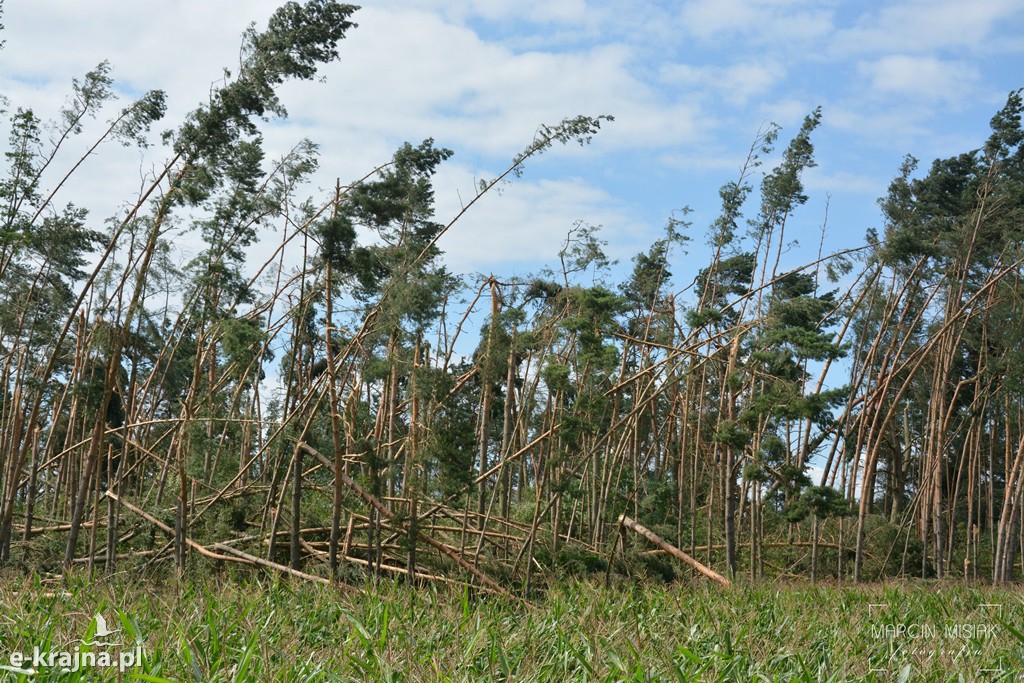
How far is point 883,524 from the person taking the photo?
14648 millimetres

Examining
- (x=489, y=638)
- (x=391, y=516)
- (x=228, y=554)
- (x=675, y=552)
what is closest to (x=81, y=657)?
(x=489, y=638)

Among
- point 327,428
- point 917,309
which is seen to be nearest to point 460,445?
point 327,428

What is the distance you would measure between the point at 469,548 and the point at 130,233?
14.8ft

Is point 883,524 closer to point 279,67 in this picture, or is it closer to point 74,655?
point 279,67

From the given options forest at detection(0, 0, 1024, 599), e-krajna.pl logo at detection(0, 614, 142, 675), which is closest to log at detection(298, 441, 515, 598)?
forest at detection(0, 0, 1024, 599)

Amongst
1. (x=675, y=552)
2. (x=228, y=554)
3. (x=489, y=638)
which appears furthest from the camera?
(x=675, y=552)

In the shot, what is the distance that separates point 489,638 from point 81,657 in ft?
6.10

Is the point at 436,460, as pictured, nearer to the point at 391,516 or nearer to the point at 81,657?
the point at 391,516

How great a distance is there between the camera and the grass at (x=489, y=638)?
13.7 ft

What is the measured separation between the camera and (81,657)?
3.87 m

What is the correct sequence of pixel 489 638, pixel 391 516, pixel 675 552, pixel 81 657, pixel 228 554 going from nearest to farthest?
1. pixel 81 657
2. pixel 489 638
3. pixel 391 516
4. pixel 228 554
5. pixel 675 552

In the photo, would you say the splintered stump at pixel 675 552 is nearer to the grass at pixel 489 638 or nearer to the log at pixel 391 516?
the log at pixel 391 516

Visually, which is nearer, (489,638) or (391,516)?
(489,638)

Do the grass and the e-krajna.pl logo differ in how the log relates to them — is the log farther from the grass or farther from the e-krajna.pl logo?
the e-krajna.pl logo
